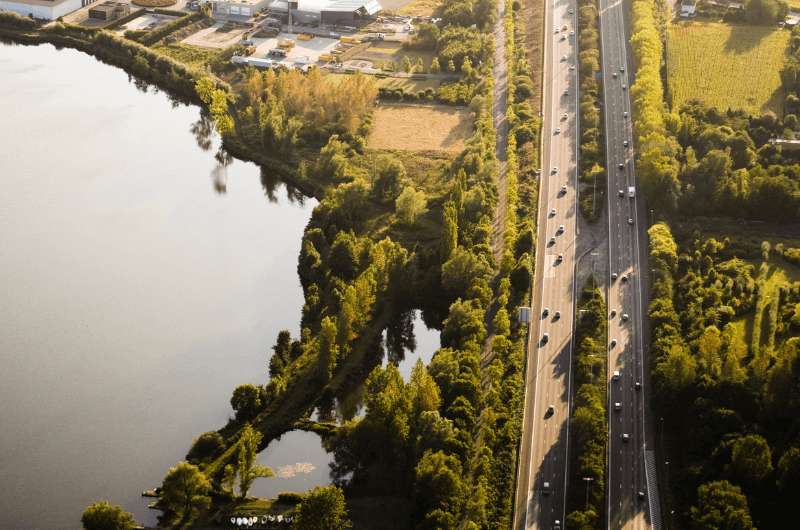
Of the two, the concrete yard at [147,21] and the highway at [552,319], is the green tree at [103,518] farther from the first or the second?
the concrete yard at [147,21]

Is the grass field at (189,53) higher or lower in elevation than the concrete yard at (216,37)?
lower

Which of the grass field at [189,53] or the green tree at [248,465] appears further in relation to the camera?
the grass field at [189,53]

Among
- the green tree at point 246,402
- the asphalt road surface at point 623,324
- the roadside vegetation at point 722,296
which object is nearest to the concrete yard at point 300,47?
the asphalt road surface at point 623,324

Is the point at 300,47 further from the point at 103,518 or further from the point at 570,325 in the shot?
the point at 103,518

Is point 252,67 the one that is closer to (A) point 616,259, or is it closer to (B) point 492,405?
(A) point 616,259

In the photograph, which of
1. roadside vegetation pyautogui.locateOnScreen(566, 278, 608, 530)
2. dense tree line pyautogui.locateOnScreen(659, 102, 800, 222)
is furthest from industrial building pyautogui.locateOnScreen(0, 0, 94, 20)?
roadside vegetation pyautogui.locateOnScreen(566, 278, 608, 530)

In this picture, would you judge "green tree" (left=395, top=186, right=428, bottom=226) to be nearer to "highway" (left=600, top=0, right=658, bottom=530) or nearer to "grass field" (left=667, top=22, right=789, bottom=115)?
"highway" (left=600, top=0, right=658, bottom=530)

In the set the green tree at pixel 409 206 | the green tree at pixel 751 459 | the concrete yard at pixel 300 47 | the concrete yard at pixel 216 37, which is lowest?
the green tree at pixel 751 459
